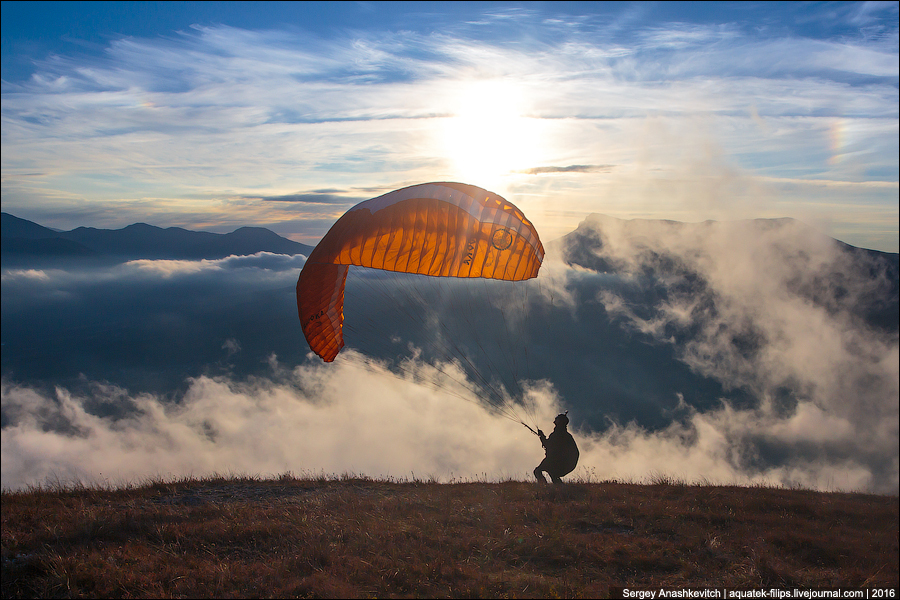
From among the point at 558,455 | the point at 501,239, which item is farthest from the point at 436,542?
the point at 501,239

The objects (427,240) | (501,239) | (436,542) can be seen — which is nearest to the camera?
(436,542)

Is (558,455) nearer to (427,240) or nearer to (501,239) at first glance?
(501,239)

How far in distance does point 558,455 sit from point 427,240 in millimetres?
5925

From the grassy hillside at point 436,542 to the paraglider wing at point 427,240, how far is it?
436 cm

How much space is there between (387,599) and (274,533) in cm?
287

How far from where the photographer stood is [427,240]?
384 inches

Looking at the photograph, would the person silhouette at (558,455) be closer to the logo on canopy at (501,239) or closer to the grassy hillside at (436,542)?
the grassy hillside at (436,542)

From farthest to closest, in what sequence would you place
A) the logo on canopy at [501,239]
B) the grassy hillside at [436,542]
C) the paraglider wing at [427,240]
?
the logo on canopy at [501,239] → the paraglider wing at [427,240] → the grassy hillside at [436,542]

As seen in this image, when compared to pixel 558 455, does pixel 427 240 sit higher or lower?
higher

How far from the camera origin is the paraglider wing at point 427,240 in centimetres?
958

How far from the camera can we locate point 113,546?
697 centimetres

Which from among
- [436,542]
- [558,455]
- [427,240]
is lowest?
[436,542]

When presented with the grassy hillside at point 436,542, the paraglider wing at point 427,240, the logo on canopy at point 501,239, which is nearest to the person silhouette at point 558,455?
the grassy hillside at point 436,542

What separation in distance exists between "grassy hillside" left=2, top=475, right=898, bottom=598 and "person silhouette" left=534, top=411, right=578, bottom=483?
1.65 feet
